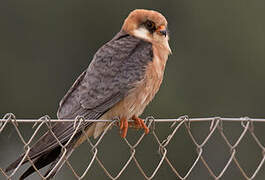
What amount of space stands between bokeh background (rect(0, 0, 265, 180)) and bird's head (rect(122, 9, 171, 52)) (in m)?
8.15

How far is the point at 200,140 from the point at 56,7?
7780 mm

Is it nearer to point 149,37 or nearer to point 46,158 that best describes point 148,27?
point 149,37

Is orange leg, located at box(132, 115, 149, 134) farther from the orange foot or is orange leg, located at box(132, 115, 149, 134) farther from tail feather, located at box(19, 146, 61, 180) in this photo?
tail feather, located at box(19, 146, 61, 180)

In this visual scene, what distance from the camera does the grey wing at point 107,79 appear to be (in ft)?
18.0

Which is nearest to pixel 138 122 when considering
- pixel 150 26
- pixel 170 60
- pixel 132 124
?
pixel 132 124

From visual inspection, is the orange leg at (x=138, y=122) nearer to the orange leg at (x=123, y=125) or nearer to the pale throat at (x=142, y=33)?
the orange leg at (x=123, y=125)

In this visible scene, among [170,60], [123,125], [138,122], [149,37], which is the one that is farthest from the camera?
[170,60]

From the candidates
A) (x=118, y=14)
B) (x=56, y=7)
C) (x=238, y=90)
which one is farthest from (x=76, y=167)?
(x=56, y=7)

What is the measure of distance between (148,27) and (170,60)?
37.9ft

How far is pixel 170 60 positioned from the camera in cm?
1772

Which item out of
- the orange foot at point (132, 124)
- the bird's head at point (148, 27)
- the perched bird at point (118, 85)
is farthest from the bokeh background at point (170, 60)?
the orange foot at point (132, 124)

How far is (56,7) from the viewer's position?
21344mm

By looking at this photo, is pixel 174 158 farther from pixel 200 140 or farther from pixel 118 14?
pixel 118 14

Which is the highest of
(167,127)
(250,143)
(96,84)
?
(96,84)
